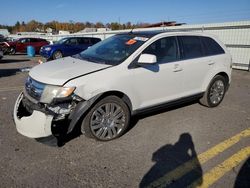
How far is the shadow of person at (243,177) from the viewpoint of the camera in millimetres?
3019

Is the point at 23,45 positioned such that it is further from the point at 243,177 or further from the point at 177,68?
the point at 243,177

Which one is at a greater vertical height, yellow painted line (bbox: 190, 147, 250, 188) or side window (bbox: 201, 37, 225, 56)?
side window (bbox: 201, 37, 225, 56)

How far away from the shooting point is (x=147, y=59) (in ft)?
13.3

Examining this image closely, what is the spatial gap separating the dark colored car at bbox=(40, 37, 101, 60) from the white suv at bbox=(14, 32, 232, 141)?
37.5 feet

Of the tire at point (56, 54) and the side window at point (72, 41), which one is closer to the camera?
the tire at point (56, 54)

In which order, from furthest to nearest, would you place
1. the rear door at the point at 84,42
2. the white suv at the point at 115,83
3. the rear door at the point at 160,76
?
the rear door at the point at 84,42, the rear door at the point at 160,76, the white suv at the point at 115,83

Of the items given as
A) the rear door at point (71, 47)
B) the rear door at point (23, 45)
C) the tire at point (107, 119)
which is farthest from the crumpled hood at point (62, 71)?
the rear door at point (23, 45)

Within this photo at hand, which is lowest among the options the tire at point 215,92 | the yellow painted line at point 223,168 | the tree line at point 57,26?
the yellow painted line at point 223,168

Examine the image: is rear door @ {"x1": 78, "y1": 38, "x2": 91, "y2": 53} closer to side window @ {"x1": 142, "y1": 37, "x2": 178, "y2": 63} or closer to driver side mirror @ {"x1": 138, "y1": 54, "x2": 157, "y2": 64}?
side window @ {"x1": 142, "y1": 37, "x2": 178, "y2": 63}

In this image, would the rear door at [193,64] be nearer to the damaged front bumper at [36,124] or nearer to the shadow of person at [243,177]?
the shadow of person at [243,177]

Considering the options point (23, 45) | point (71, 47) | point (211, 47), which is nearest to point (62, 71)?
point (211, 47)

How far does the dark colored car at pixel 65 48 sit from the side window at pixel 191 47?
38.5 ft

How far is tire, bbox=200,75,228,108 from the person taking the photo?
564 cm

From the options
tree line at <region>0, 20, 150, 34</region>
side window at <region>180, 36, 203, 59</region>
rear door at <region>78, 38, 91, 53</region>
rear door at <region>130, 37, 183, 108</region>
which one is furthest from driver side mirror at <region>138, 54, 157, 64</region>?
tree line at <region>0, 20, 150, 34</region>
